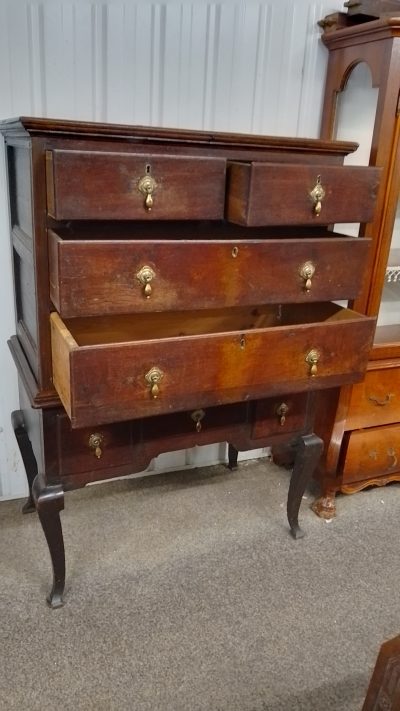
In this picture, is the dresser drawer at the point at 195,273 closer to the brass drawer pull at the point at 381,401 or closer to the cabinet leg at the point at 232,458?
the brass drawer pull at the point at 381,401

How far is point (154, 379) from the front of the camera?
109 centimetres

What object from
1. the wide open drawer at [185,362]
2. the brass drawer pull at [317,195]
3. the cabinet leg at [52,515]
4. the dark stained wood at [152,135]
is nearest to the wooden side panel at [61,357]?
the wide open drawer at [185,362]

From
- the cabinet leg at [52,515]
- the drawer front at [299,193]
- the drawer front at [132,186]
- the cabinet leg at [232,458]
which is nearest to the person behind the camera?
the drawer front at [132,186]

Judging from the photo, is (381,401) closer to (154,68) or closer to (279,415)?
(279,415)

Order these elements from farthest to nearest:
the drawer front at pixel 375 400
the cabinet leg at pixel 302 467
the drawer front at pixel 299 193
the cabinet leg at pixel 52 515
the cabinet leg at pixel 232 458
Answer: the cabinet leg at pixel 232 458
the drawer front at pixel 375 400
the cabinet leg at pixel 302 467
the cabinet leg at pixel 52 515
the drawer front at pixel 299 193

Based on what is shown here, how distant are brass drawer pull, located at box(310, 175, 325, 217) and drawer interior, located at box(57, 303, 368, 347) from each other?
11.0 inches

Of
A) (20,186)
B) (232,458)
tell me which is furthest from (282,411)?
(20,186)

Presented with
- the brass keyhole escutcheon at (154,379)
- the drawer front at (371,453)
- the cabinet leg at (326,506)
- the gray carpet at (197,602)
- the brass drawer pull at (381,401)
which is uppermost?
the brass keyhole escutcheon at (154,379)

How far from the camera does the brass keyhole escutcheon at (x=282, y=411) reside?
1.42 meters

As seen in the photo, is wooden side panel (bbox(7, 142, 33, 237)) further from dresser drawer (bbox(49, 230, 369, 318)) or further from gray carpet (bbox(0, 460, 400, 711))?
gray carpet (bbox(0, 460, 400, 711))

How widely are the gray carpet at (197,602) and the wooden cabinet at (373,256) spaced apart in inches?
6.4

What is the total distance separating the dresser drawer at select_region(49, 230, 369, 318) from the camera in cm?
102

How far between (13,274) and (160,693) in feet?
3.32

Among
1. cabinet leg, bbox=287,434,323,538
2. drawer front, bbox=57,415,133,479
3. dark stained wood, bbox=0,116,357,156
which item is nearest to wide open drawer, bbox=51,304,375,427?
drawer front, bbox=57,415,133,479
